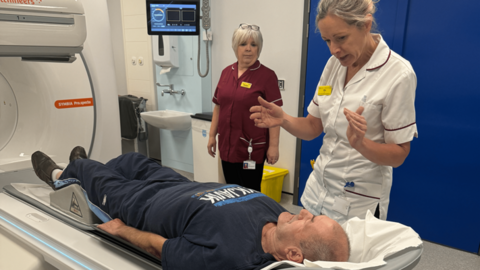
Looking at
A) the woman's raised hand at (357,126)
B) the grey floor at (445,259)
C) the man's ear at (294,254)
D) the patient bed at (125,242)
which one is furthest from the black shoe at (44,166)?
the grey floor at (445,259)

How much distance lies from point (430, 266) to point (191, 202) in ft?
6.03

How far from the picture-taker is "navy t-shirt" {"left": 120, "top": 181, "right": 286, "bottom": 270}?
1.08 m

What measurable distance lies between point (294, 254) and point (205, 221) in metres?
0.32

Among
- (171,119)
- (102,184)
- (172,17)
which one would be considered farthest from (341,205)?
(171,119)

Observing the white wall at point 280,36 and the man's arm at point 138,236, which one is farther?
→ the white wall at point 280,36

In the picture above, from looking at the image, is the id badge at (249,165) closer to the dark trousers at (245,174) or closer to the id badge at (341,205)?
the dark trousers at (245,174)

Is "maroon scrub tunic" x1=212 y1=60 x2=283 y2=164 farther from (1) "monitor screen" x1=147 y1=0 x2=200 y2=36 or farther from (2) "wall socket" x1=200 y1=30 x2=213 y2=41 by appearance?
(2) "wall socket" x1=200 y1=30 x2=213 y2=41

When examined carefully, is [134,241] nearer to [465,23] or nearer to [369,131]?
[369,131]

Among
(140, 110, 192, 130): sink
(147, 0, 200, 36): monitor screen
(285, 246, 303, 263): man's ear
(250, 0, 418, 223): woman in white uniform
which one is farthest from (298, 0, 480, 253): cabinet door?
(140, 110, 192, 130): sink

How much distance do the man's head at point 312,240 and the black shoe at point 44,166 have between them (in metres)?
1.35

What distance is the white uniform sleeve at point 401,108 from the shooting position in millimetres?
1202

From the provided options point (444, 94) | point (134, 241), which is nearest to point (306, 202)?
point (134, 241)

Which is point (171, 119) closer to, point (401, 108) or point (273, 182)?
point (273, 182)

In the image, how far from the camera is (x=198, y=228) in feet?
3.93
